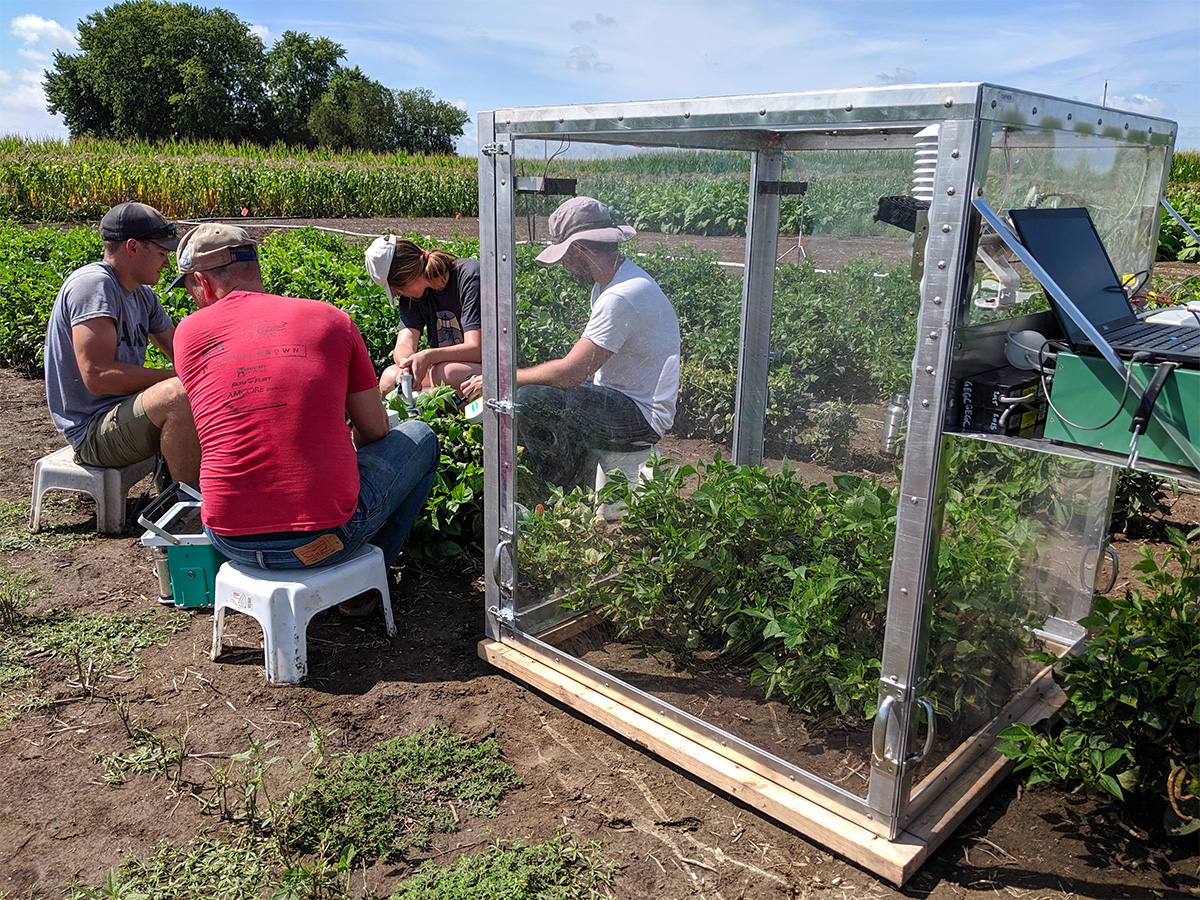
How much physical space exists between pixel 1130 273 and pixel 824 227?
1043 millimetres

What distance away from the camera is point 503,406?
3.07 m

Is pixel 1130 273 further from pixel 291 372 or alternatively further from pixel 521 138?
pixel 291 372

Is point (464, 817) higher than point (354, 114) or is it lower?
lower

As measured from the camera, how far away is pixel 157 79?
65.8 m

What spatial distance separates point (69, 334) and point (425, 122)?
8161cm

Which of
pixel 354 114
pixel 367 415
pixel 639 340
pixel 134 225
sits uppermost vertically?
pixel 354 114

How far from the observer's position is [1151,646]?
92.5 inches

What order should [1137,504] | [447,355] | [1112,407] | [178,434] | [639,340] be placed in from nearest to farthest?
[1112,407] < [639,340] < [178,434] < [1137,504] < [447,355]

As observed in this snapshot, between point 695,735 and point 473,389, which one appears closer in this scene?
point 695,735

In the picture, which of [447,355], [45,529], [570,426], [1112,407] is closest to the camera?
[1112,407]

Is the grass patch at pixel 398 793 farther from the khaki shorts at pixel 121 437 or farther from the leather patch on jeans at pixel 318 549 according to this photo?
the khaki shorts at pixel 121 437

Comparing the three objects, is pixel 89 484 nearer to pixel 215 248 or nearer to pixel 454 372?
pixel 215 248

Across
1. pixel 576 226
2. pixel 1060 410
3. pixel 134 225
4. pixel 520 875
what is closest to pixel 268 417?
pixel 576 226

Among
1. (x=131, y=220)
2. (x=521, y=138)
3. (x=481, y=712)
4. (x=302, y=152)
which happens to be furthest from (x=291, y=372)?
(x=302, y=152)
